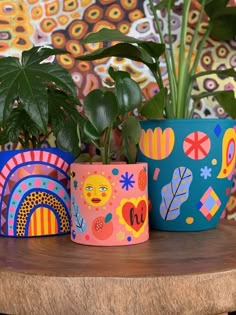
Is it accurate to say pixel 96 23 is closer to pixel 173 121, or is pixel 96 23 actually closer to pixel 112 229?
pixel 173 121

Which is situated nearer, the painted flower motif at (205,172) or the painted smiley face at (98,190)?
the painted smiley face at (98,190)

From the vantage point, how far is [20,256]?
2.29 ft

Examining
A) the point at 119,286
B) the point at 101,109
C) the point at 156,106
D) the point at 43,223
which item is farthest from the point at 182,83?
the point at 119,286

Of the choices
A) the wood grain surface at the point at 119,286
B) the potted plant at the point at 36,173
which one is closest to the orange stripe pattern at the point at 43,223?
the potted plant at the point at 36,173

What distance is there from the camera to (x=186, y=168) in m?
0.88

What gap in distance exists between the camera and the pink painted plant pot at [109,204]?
2.52ft

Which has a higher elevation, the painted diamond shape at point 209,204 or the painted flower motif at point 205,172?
the painted flower motif at point 205,172

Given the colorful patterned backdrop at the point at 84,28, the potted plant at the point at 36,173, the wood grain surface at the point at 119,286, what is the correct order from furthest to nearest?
the colorful patterned backdrop at the point at 84,28
the potted plant at the point at 36,173
the wood grain surface at the point at 119,286

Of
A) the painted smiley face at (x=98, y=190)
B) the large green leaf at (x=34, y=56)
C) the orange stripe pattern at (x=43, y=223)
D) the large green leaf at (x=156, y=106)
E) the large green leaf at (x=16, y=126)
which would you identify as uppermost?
the large green leaf at (x=34, y=56)

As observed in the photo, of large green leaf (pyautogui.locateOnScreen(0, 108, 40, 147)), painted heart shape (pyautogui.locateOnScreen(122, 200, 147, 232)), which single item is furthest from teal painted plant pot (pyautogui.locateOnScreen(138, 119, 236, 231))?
large green leaf (pyautogui.locateOnScreen(0, 108, 40, 147))

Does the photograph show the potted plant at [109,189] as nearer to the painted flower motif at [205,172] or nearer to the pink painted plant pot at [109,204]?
the pink painted plant pot at [109,204]

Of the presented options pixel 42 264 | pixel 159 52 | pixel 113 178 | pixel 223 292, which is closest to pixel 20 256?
pixel 42 264

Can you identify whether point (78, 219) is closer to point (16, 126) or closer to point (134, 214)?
point (134, 214)

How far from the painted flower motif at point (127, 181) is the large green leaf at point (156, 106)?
0.13 metres
